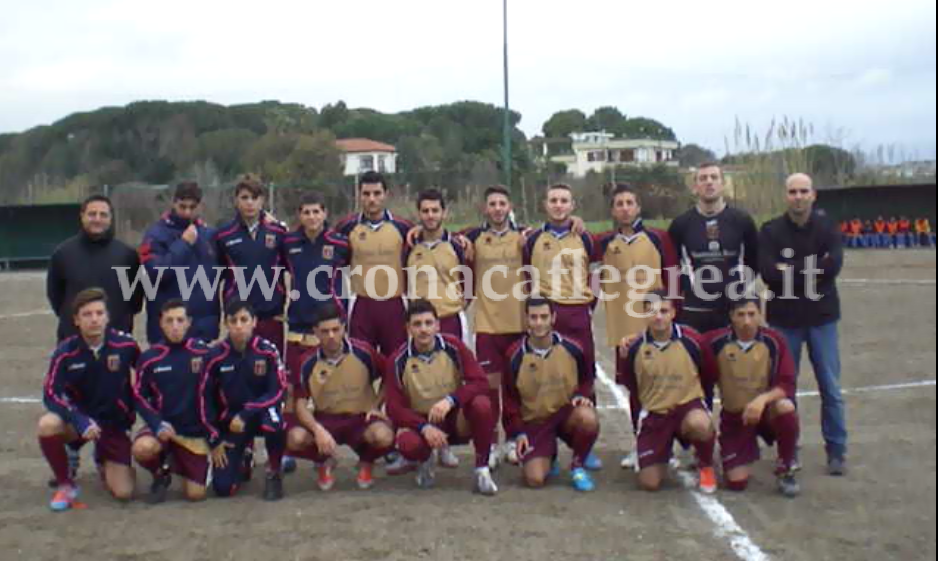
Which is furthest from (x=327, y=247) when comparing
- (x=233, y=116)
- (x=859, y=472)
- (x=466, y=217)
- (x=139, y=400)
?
(x=233, y=116)

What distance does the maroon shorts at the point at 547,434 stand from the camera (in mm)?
5988

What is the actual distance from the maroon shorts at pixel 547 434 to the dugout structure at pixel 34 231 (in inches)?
1044

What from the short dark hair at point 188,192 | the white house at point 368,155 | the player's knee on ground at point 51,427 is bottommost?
the player's knee on ground at point 51,427

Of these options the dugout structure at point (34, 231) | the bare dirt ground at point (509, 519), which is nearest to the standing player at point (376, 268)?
the bare dirt ground at point (509, 519)

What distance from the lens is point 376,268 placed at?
6809 millimetres

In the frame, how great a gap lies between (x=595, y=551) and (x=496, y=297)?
2.40m

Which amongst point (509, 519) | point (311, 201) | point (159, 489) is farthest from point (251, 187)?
point (509, 519)

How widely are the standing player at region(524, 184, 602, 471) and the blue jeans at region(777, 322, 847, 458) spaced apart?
1262mm

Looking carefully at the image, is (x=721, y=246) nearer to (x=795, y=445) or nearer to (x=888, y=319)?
(x=795, y=445)

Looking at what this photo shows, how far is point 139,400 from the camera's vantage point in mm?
5914

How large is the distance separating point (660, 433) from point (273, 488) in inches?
88.3

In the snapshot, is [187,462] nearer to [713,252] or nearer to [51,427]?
[51,427]

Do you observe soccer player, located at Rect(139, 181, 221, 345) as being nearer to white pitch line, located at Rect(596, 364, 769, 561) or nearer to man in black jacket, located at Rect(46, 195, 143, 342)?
man in black jacket, located at Rect(46, 195, 143, 342)

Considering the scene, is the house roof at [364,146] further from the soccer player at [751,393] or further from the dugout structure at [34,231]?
the soccer player at [751,393]
